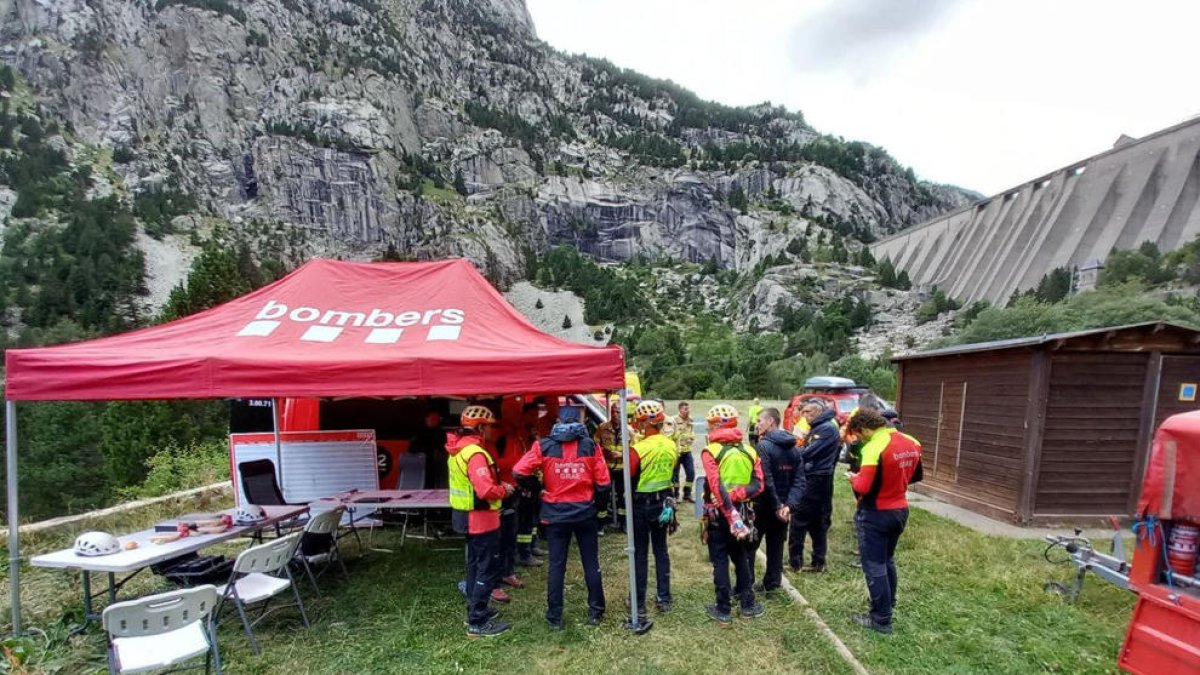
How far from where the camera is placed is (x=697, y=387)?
47750mm

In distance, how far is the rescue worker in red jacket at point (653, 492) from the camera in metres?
4.46

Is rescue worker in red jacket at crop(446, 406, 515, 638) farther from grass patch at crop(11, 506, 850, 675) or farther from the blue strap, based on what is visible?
the blue strap

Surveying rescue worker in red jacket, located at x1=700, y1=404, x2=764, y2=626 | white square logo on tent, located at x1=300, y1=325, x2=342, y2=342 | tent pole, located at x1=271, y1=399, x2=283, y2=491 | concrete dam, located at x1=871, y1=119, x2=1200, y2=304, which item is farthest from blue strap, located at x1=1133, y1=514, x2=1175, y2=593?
concrete dam, located at x1=871, y1=119, x2=1200, y2=304

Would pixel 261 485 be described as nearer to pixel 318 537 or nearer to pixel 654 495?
pixel 318 537

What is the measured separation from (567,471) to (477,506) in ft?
2.42

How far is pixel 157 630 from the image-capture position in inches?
127

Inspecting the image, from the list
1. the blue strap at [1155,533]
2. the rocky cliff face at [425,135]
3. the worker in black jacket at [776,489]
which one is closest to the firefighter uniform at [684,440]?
the worker in black jacket at [776,489]

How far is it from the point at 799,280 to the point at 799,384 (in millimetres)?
46714

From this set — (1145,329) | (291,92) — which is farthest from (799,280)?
(291,92)

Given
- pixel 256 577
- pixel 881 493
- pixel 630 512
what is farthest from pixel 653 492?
pixel 256 577

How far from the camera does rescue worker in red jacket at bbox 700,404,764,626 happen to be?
13.9 ft

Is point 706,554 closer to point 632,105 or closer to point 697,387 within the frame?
point 697,387

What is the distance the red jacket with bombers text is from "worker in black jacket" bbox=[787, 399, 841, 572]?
2.24m

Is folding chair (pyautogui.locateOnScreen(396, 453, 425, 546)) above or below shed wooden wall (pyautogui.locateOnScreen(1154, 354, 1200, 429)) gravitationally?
below
